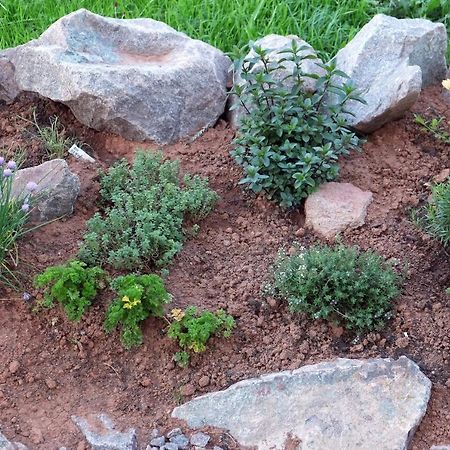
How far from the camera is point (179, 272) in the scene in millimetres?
4059

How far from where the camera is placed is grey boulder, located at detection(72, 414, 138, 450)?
131 inches

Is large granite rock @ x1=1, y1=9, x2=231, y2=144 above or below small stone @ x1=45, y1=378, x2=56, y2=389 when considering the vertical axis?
above

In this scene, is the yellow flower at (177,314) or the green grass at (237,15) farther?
the green grass at (237,15)

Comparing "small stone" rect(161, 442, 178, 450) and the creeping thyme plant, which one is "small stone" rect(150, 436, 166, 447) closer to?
"small stone" rect(161, 442, 178, 450)

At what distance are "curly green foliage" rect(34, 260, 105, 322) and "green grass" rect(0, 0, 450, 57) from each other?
8.09ft

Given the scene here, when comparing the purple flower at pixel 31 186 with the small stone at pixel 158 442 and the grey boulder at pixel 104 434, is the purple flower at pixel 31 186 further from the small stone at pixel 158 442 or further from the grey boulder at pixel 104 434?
the small stone at pixel 158 442

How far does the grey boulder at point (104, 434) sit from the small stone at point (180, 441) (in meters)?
0.16

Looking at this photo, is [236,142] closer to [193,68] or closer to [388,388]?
[193,68]

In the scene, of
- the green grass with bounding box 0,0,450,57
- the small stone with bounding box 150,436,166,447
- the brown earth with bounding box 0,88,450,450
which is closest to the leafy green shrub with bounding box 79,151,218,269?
the brown earth with bounding box 0,88,450,450

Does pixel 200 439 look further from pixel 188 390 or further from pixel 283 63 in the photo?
pixel 283 63

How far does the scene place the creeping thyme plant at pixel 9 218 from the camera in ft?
12.4

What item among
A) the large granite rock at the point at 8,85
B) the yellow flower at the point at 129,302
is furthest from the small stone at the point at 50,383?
the large granite rock at the point at 8,85

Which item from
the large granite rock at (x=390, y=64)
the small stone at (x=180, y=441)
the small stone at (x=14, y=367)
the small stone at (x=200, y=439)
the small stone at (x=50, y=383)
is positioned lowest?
the small stone at (x=50, y=383)

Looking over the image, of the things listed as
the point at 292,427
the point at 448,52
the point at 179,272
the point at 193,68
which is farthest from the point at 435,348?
the point at 448,52
